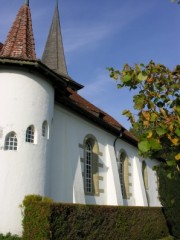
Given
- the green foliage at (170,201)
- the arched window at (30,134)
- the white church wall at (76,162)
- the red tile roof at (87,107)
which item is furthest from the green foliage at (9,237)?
the green foliage at (170,201)

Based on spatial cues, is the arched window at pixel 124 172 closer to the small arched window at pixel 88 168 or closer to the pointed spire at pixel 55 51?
the small arched window at pixel 88 168

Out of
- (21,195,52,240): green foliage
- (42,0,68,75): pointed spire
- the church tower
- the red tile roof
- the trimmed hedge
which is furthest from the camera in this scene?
(42,0,68,75): pointed spire

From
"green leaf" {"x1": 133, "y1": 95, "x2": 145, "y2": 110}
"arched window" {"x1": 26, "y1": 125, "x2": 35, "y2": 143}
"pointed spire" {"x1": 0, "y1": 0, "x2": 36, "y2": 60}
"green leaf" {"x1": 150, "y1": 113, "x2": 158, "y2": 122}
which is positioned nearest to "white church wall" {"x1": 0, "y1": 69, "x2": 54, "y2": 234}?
"arched window" {"x1": 26, "y1": 125, "x2": 35, "y2": 143}

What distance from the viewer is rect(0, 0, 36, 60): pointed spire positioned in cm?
1245

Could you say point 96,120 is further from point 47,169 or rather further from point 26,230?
point 26,230

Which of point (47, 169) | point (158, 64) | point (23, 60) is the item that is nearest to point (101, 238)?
point (47, 169)

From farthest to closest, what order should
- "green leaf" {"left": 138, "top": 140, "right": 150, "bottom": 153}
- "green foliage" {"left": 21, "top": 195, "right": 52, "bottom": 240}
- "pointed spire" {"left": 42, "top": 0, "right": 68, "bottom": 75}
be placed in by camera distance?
"pointed spire" {"left": 42, "top": 0, "right": 68, "bottom": 75}, "green foliage" {"left": 21, "top": 195, "right": 52, "bottom": 240}, "green leaf" {"left": 138, "top": 140, "right": 150, "bottom": 153}

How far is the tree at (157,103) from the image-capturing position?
517 cm

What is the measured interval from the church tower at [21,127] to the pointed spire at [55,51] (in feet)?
46.9

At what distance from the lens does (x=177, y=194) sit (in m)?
18.2

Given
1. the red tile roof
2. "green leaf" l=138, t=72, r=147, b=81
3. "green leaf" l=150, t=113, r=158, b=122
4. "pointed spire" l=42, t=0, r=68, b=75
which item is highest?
"pointed spire" l=42, t=0, r=68, b=75

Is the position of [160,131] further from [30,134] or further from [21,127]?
[30,134]

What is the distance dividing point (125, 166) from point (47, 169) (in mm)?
9999

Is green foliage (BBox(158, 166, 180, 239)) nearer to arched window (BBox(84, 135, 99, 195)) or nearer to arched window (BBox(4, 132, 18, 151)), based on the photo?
arched window (BBox(84, 135, 99, 195))
